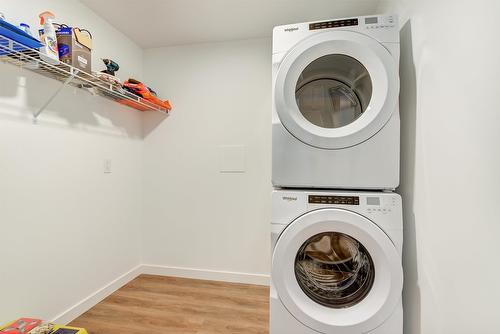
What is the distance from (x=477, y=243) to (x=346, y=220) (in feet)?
1.47

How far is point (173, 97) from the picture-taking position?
241 centimetres

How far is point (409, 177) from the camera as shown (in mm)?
1202

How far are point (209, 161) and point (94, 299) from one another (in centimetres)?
145

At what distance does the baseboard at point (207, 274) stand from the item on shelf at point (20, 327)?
124 centimetres

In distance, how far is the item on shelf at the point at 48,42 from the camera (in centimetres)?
121

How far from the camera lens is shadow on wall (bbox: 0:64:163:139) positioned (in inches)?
50.6

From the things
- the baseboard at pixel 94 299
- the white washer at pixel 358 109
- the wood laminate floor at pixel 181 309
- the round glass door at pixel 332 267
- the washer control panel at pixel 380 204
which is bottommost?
the wood laminate floor at pixel 181 309

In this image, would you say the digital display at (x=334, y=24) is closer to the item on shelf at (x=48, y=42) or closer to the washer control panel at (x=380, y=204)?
the washer control panel at (x=380, y=204)

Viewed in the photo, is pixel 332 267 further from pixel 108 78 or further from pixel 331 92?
pixel 108 78

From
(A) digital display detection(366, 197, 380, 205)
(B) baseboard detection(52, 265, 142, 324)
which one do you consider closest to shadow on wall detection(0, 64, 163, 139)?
(B) baseboard detection(52, 265, 142, 324)

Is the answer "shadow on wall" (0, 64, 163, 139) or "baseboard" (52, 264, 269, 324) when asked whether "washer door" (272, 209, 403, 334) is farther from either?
"shadow on wall" (0, 64, 163, 139)

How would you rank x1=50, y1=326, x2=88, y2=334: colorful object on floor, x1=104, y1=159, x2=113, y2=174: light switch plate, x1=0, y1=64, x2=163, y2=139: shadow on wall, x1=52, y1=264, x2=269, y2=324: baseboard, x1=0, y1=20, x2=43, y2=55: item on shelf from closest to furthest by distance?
x1=0, y1=20, x2=43, y2=55: item on shelf, x1=50, y1=326, x2=88, y2=334: colorful object on floor, x1=0, y1=64, x2=163, y2=139: shadow on wall, x1=52, y1=264, x2=269, y2=324: baseboard, x1=104, y1=159, x2=113, y2=174: light switch plate

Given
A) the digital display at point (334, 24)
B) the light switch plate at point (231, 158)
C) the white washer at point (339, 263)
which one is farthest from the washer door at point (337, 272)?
the light switch plate at point (231, 158)

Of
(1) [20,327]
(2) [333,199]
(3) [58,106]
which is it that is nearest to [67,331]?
(1) [20,327]
